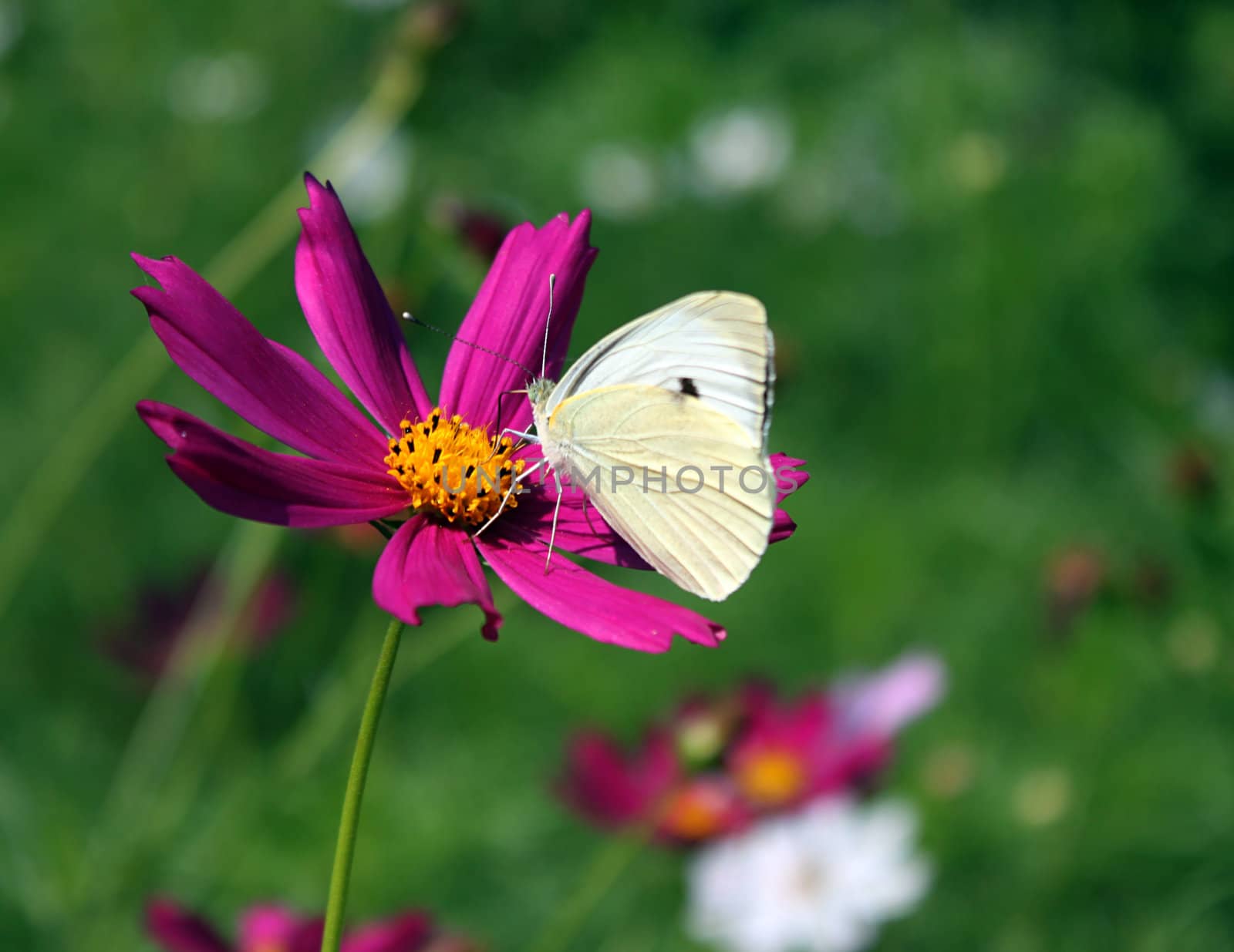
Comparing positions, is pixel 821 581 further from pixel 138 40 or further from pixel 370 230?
pixel 138 40

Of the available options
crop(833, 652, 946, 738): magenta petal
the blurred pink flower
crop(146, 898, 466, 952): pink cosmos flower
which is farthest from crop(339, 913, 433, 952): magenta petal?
the blurred pink flower

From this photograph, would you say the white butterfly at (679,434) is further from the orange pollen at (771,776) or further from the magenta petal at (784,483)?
the orange pollen at (771,776)

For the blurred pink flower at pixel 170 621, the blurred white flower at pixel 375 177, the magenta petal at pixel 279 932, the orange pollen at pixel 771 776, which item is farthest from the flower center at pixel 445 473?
the blurred white flower at pixel 375 177

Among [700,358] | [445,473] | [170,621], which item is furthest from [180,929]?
[170,621]

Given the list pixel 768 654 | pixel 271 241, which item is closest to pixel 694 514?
pixel 271 241

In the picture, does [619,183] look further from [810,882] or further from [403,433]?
[403,433]

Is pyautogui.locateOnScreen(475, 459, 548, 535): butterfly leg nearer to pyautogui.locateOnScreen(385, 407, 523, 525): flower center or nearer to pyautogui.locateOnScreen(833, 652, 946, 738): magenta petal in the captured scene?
pyautogui.locateOnScreen(385, 407, 523, 525): flower center
